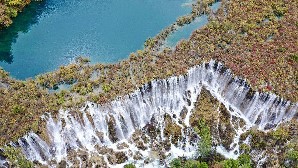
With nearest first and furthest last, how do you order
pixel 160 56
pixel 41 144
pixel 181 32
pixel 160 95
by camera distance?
pixel 41 144, pixel 160 95, pixel 160 56, pixel 181 32

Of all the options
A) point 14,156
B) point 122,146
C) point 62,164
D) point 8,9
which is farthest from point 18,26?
point 122,146

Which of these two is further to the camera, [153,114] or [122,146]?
[153,114]

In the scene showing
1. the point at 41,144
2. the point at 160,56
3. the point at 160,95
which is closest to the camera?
the point at 41,144

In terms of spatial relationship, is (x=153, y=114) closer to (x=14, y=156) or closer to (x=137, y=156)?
(x=137, y=156)

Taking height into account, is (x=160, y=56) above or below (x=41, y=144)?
above

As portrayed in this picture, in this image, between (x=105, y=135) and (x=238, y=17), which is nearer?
(x=105, y=135)

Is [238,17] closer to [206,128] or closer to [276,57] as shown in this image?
[276,57]

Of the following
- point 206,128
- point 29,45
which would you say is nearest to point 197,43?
point 206,128
